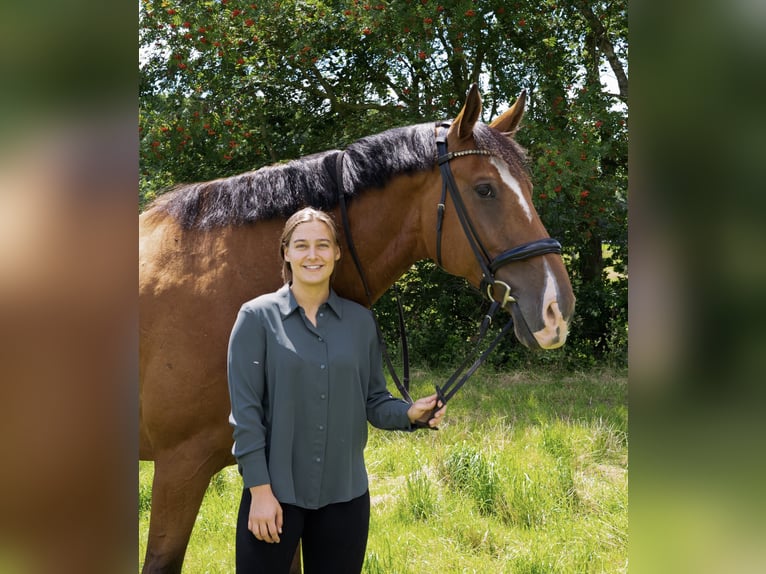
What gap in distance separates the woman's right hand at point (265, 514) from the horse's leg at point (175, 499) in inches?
23.4

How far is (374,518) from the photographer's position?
4016 millimetres

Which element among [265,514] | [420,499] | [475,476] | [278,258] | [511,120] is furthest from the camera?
[475,476]

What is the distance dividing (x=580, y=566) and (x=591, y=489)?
1.05 meters

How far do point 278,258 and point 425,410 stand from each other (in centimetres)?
89

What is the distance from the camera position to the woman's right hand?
6.17ft

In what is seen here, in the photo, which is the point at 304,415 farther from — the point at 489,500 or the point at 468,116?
the point at 489,500

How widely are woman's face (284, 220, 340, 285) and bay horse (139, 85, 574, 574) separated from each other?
18.0 inches

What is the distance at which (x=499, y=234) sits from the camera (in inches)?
93.5

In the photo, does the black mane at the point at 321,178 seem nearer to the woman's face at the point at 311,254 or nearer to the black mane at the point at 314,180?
the black mane at the point at 314,180

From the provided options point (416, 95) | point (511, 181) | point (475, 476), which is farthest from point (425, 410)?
point (416, 95)
